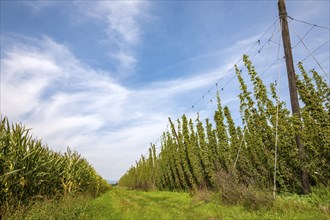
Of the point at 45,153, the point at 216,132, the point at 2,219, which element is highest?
the point at 216,132

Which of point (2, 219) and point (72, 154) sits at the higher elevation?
point (72, 154)

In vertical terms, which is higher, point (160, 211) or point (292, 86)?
point (292, 86)

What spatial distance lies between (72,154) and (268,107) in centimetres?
1182

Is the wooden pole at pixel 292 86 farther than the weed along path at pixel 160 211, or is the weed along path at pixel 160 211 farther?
the wooden pole at pixel 292 86

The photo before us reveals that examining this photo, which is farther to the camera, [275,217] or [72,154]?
[72,154]

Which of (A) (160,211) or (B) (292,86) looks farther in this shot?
(B) (292,86)

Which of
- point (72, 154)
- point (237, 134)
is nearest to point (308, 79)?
point (237, 134)

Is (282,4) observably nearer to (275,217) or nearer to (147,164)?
(275,217)

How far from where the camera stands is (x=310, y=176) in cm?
1114

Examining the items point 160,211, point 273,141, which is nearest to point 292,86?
point 273,141

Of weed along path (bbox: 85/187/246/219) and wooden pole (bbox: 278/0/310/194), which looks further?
wooden pole (bbox: 278/0/310/194)

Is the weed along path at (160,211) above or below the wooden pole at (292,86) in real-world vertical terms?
below

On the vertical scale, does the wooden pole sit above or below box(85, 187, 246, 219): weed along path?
above

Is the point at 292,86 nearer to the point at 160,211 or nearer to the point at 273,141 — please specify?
the point at 273,141
